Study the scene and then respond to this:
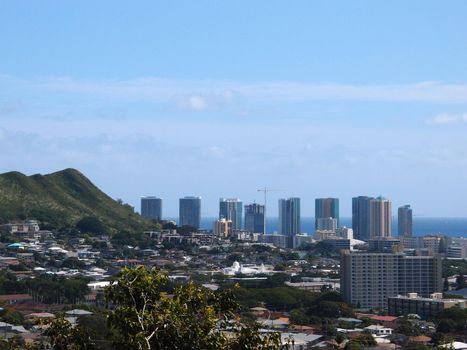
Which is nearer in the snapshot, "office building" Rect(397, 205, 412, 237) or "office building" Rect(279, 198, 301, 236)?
"office building" Rect(397, 205, 412, 237)

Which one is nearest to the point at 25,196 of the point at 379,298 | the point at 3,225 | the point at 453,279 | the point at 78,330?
the point at 3,225

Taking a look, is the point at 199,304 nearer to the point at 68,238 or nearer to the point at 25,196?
the point at 68,238

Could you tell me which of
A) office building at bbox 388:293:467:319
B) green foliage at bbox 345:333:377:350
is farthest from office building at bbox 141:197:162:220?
green foliage at bbox 345:333:377:350

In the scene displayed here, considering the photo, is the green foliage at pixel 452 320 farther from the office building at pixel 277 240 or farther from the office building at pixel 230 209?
the office building at pixel 230 209

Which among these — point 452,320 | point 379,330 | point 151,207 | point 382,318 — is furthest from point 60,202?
point 379,330

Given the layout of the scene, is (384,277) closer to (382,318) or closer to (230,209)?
(382,318)

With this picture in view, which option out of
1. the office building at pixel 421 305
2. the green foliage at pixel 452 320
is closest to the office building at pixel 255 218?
the office building at pixel 421 305

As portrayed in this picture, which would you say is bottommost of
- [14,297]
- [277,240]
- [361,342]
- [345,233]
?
[361,342]

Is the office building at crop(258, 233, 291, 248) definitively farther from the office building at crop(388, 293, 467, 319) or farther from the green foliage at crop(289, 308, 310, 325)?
the green foliage at crop(289, 308, 310, 325)
